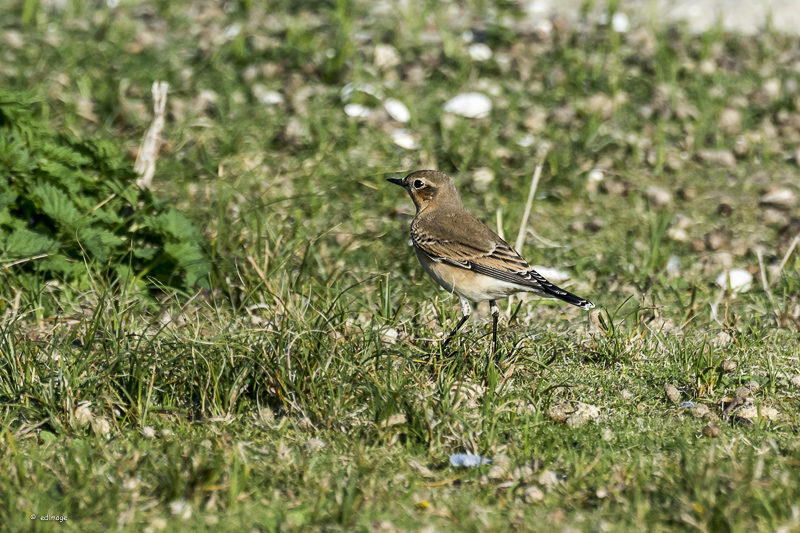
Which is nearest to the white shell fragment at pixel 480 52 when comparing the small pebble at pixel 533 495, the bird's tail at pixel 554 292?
the bird's tail at pixel 554 292

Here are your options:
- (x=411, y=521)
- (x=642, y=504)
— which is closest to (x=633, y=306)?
(x=642, y=504)

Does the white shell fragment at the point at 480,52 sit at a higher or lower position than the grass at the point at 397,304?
higher

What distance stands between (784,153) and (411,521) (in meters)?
6.77

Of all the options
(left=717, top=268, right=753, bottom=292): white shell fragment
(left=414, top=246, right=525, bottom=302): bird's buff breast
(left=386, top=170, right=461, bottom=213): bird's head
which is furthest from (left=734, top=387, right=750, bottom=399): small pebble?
(left=386, top=170, right=461, bottom=213): bird's head

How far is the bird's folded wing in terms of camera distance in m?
5.92

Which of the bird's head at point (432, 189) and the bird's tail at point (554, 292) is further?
the bird's head at point (432, 189)

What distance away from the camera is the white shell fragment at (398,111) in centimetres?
961

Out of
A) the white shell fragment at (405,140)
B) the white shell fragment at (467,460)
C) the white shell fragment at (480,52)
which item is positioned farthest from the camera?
the white shell fragment at (480,52)

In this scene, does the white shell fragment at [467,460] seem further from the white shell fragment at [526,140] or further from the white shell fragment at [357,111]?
the white shell fragment at [357,111]

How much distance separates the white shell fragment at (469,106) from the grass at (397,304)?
0.10 meters

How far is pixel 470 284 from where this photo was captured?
6.09 meters

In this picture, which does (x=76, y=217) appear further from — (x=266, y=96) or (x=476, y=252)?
(x=266, y=96)

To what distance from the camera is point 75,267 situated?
249 inches

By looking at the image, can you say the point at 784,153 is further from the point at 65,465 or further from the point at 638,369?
the point at 65,465
